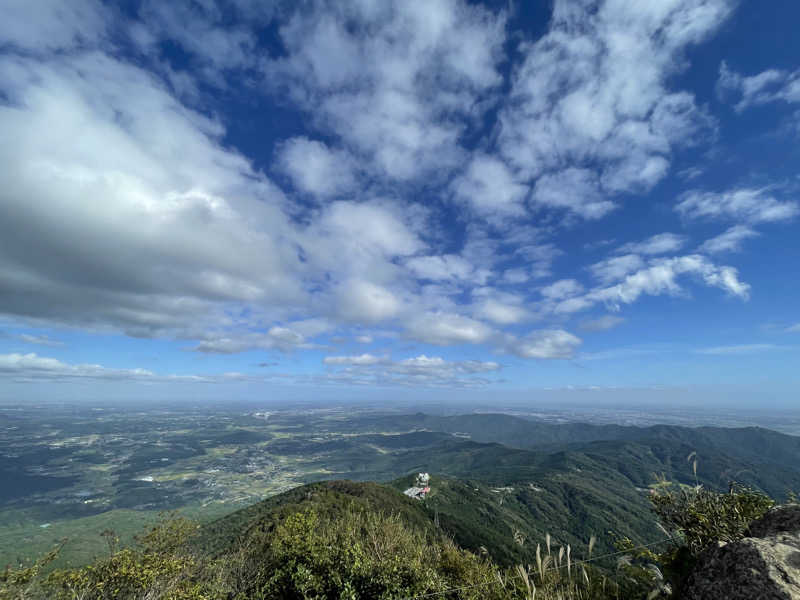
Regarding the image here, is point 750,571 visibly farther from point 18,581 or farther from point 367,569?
point 18,581

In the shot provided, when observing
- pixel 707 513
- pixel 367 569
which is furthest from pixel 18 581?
pixel 707 513

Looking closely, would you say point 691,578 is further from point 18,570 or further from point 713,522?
point 18,570

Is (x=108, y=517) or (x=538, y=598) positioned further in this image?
(x=108, y=517)

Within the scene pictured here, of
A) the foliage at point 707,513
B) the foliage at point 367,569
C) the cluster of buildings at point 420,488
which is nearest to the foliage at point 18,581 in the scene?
the foliage at point 367,569

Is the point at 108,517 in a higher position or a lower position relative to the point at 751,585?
lower

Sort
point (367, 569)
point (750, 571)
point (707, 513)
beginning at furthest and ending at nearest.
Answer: point (367, 569), point (707, 513), point (750, 571)

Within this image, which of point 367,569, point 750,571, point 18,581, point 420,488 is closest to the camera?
point 750,571

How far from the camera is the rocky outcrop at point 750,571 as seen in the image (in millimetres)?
5391

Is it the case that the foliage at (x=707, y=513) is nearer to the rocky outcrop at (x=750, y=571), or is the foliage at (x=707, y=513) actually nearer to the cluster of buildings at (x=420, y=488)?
the rocky outcrop at (x=750, y=571)

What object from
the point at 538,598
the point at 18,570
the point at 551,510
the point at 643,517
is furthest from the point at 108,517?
the point at 643,517

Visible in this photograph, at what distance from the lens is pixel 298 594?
13.9m

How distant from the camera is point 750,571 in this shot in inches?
223

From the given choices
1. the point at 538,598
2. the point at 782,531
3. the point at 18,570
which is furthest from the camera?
the point at 18,570

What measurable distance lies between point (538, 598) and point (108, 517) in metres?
266
